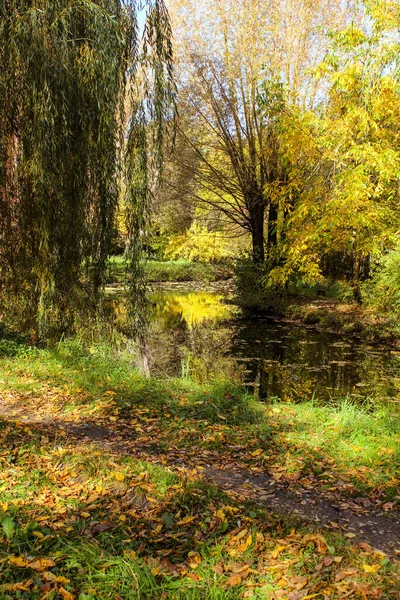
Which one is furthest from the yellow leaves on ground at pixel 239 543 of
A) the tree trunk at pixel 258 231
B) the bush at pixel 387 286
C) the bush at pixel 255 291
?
the tree trunk at pixel 258 231

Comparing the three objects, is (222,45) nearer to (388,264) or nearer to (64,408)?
(388,264)

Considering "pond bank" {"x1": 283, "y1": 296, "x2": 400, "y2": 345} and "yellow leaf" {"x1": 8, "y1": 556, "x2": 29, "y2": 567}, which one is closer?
"yellow leaf" {"x1": 8, "y1": 556, "x2": 29, "y2": 567}

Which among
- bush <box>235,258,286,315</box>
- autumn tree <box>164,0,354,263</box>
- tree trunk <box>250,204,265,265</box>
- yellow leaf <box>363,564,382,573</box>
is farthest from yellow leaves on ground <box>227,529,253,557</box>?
tree trunk <box>250,204,265,265</box>

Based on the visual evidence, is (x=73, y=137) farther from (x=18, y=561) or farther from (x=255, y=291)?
(x=255, y=291)

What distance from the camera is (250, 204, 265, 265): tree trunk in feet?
51.2

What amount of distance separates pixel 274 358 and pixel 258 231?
6645 millimetres

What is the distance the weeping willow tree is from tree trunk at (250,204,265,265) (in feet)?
31.9

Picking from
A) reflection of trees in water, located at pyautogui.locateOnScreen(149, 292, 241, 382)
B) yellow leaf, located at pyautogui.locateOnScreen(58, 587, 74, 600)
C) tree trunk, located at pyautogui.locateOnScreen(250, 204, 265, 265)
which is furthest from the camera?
tree trunk, located at pyautogui.locateOnScreen(250, 204, 265, 265)

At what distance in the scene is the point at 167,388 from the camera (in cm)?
630

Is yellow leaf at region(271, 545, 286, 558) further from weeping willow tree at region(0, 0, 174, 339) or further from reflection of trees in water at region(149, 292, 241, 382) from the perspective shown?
reflection of trees in water at region(149, 292, 241, 382)

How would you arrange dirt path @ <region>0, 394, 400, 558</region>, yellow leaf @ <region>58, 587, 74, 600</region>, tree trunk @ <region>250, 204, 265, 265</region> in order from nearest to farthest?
yellow leaf @ <region>58, 587, 74, 600</region> < dirt path @ <region>0, 394, 400, 558</region> < tree trunk @ <region>250, 204, 265, 265</region>

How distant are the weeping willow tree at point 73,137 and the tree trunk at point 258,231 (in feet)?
31.9

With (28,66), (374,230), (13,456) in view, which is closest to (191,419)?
(13,456)

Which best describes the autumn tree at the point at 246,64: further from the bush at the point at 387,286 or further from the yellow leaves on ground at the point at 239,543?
the yellow leaves on ground at the point at 239,543
